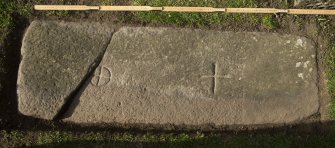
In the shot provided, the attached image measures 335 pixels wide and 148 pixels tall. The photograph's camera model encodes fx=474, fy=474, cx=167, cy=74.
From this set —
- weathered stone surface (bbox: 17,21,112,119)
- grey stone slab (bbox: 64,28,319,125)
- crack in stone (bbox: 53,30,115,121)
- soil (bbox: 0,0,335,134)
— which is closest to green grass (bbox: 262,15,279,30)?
soil (bbox: 0,0,335,134)

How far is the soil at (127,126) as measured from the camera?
4809mm

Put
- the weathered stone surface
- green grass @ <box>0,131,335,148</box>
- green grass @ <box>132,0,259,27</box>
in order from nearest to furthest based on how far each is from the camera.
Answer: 1. green grass @ <box>0,131,335,148</box>
2. the weathered stone surface
3. green grass @ <box>132,0,259,27</box>

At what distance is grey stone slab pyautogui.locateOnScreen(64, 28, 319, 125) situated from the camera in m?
4.85

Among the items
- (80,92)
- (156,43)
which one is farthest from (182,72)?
(80,92)

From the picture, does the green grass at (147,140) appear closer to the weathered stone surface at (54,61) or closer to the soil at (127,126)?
the soil at (127,126)

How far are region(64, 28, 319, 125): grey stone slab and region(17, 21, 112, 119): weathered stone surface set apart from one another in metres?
0.15

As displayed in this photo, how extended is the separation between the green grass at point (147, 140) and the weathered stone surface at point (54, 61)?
0.88 ft

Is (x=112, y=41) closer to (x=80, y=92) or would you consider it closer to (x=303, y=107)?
(x=80, y=92)

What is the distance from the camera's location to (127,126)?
4.85 meters

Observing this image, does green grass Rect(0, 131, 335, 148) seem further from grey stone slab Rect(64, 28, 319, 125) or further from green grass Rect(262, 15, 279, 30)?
green grass Rect(262, 15, 279, 30)

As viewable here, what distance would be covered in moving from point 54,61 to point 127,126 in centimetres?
101

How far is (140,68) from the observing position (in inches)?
194

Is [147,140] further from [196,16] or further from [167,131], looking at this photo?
[196,16]

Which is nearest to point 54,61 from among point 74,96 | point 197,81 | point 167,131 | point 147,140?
point 74,96
